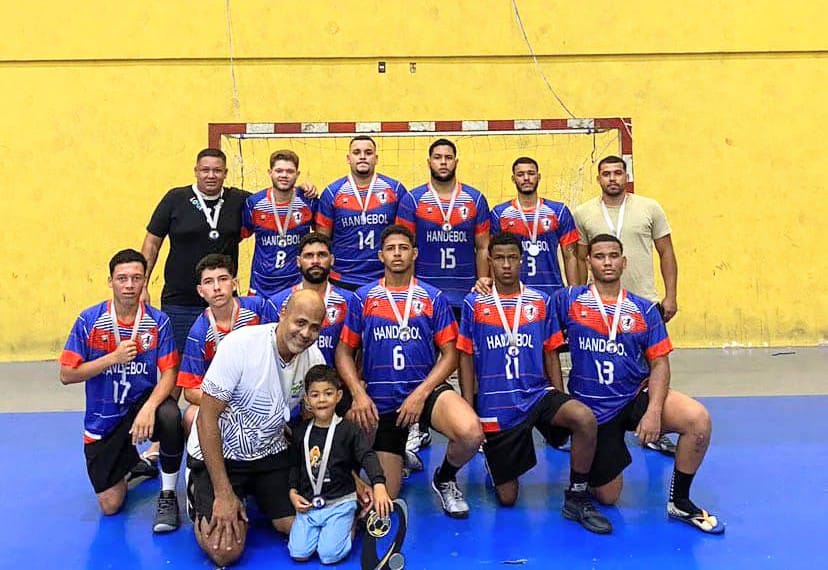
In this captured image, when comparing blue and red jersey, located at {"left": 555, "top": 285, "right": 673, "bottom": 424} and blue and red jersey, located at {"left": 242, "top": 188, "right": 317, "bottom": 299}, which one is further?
blue and red jersey, located at {"left": 242, "top": 188, "right": 317, "bottom": 299}

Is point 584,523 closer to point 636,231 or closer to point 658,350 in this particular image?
point 658,350

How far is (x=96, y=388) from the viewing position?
13.2 ft

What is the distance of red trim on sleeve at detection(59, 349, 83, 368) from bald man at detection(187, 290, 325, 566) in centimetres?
81

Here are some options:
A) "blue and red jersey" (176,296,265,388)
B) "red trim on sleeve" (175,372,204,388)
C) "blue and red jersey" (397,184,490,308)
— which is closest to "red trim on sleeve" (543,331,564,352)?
"blue and red jersey" (397,184,490,308)

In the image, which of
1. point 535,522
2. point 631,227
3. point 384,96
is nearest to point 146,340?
point 535,522

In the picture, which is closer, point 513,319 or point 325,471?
point 325,471

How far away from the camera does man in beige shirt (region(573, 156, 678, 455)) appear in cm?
498

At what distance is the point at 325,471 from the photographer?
3455 mm

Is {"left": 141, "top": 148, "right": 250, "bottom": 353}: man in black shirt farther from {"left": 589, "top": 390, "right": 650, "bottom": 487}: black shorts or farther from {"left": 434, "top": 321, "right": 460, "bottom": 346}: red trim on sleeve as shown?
{"left": 589, "top": 390, "right": 650, "bottom": 487}: black shorts

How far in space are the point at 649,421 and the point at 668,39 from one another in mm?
5964

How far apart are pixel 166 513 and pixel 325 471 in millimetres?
964

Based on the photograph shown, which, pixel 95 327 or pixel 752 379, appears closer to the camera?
pixel 95 327

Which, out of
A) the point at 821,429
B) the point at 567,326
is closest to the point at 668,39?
the point at 821,429

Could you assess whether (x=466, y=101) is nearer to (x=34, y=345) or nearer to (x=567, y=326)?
(x=567, y=326)
